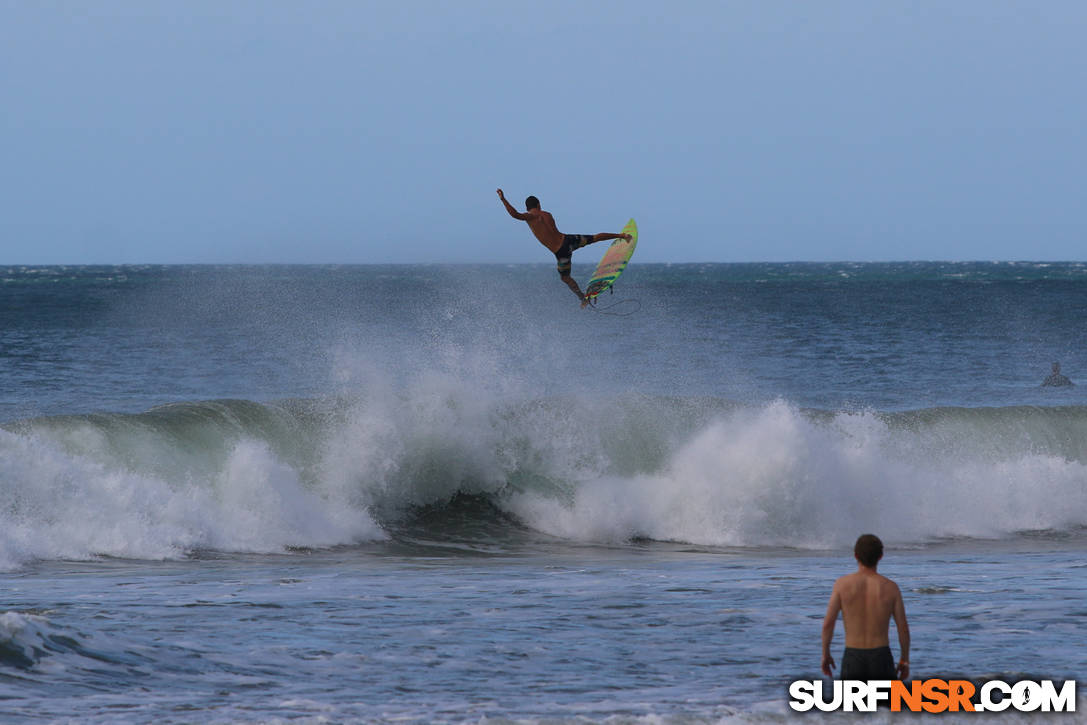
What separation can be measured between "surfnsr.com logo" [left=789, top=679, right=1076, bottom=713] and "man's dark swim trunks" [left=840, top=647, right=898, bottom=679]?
414 millimetres

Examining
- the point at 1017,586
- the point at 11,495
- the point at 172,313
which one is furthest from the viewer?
the point at 172,313

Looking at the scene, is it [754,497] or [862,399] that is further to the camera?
[862,399]

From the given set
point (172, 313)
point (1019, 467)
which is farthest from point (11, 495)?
point (172, 313)

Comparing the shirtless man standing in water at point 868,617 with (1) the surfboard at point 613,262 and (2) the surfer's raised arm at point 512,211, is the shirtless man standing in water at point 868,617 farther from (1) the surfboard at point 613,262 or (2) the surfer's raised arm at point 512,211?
(1) the surfboard at point 613,262

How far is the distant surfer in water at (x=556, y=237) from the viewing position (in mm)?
13789

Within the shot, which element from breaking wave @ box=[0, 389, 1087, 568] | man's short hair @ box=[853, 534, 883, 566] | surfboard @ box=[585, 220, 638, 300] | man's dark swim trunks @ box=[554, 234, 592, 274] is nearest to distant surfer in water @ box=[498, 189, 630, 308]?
man's dark swim trunks @ box=[554, 234, 592, 274]

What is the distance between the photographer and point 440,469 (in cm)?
1770

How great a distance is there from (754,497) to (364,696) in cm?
915

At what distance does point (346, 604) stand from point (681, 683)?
364 cm

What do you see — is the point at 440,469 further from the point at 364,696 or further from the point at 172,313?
the point at 172,313

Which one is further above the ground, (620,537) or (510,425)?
(510,425)

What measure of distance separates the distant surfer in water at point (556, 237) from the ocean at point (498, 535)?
3.32 meters

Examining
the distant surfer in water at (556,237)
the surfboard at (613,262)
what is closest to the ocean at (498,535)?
the surfboard at (613,262)

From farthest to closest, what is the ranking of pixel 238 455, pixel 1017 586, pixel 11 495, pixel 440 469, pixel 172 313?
pixel 172 313 → pixel 440 469 → pixel 238 455 → pixel 11 495 → pixel 1017 586
